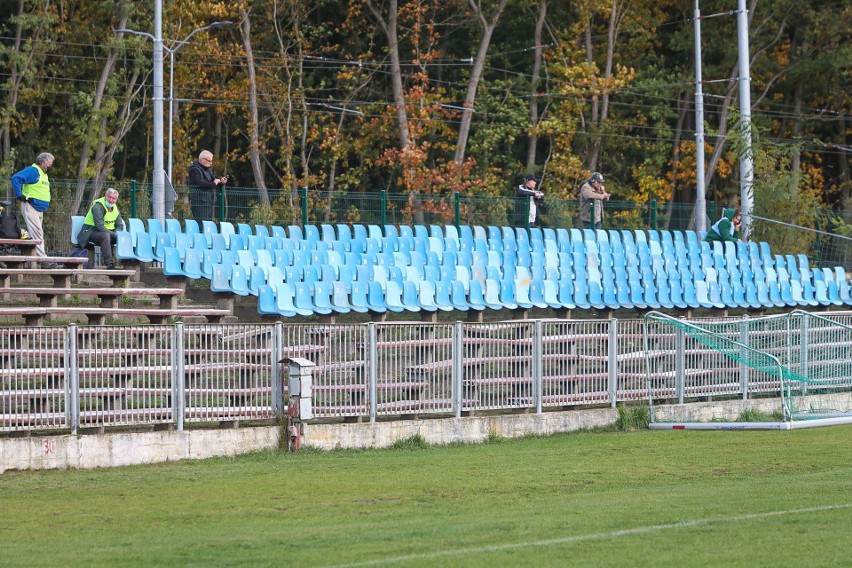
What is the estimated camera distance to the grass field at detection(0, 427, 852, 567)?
8516mm

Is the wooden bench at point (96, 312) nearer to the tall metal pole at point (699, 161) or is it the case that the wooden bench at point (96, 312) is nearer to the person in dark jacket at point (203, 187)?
the person in dark jacket at point (203, 187)

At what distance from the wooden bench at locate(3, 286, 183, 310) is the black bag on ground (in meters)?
2.36

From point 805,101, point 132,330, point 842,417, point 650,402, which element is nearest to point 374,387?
point 132,330

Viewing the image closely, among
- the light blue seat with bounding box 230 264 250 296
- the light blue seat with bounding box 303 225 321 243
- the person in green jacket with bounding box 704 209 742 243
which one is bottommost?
the light blue seat with bounding box 230 264 250 296

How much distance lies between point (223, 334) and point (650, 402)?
631cm

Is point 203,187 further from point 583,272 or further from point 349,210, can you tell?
point 583,272

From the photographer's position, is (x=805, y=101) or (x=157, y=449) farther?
(x=805, y=101)

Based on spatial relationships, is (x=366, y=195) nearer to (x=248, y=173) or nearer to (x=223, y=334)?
(x=223, y=334)

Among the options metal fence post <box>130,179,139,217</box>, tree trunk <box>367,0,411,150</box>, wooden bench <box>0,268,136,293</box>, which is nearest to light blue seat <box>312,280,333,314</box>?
wooden bench <box>0,268,136,293</box>


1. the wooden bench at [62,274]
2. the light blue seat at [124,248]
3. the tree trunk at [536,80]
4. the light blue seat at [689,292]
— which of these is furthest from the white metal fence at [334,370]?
the tree trunk at [536,80]

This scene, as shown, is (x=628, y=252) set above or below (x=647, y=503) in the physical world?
above

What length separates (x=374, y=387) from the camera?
49.1ft

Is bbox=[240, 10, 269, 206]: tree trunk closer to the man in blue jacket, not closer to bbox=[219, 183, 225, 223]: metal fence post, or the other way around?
bbox=[219, 183, 225, 223]: metal fence post

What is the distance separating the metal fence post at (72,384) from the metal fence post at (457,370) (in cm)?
461
